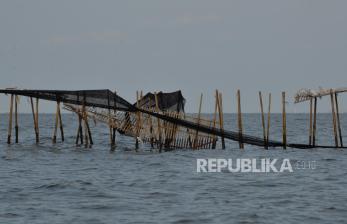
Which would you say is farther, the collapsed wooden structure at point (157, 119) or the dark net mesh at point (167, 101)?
the dark net mesh at point (167, 101)

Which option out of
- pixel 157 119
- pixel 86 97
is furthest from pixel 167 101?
pixel 86 97

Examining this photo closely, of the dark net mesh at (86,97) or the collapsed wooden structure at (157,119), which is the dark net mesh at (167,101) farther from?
the dark net mesh at (86,97)

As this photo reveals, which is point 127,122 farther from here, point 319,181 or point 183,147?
point 319,181

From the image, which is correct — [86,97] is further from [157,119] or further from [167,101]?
[167,101]

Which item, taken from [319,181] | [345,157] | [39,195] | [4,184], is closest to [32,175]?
[4,184]

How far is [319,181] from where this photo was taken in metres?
29.0

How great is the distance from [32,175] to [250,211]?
478 inches

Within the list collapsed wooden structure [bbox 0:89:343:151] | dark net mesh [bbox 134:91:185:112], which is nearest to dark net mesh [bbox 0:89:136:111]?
collapsed wooden structure [bbox 0:89:343:151]

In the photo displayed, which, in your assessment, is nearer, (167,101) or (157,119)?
(157,119)

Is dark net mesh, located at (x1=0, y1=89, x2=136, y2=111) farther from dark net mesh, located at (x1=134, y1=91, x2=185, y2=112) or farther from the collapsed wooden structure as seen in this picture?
dark net mesh, located at (x1=134, y1=91, x2=185, y2=112)

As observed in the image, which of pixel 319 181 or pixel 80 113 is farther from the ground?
pixel 80 113

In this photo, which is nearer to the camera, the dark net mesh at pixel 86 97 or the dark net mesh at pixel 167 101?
the dark net mesh at pixel 86 97

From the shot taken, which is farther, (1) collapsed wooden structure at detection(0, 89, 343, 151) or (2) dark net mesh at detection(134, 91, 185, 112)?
(2) dark net mesh at detection(134, 91, 185, 112)

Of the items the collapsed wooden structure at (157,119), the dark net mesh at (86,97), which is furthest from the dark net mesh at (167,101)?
the dark net mesh at (86,97)
